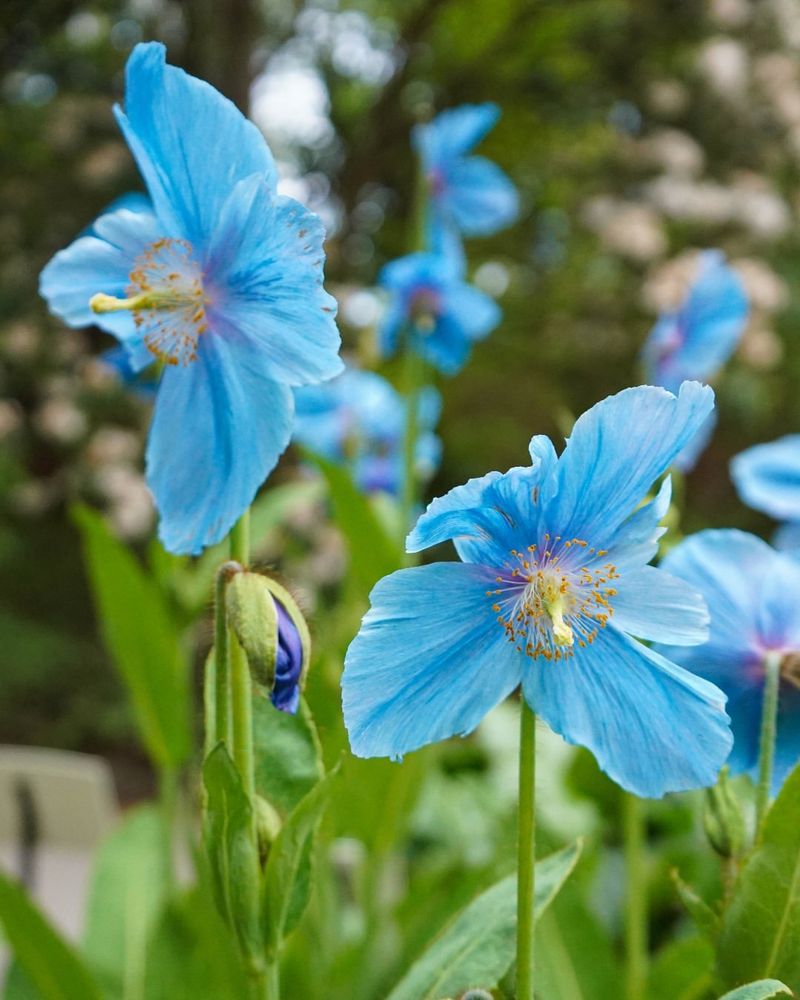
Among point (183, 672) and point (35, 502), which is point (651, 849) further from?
point (35, 502)

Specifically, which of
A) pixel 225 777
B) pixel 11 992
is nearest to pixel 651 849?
pixel 11 992

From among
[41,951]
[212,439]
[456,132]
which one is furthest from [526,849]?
[456,132]

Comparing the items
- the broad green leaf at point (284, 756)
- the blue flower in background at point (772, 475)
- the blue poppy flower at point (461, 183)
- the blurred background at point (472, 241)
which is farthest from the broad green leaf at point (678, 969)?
the blurred background at point (472, 241)

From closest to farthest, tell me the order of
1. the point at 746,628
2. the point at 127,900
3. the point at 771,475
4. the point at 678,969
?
the point at 746,628, the point at 771,475, the point at 678,969, the point at 127,900

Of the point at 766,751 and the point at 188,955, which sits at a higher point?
the point at 766,751

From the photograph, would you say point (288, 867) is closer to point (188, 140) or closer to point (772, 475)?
point (188, 140)

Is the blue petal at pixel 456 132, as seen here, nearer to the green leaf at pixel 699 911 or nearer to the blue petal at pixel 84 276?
the blue petal at pixel 84 276
